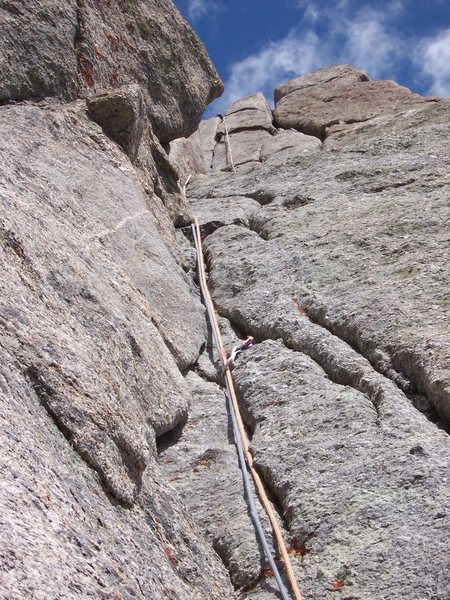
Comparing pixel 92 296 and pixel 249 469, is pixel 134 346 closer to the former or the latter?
pixel 92 296

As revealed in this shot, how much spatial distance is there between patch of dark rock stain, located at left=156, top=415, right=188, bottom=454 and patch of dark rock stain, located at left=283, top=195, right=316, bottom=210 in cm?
618

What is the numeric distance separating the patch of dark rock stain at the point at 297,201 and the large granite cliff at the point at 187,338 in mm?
44

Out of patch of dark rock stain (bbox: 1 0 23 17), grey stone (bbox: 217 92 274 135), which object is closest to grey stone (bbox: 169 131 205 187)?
grey stone (bbox: 217 92 274 135)

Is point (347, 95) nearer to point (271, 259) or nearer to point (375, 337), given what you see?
point (271, 259)

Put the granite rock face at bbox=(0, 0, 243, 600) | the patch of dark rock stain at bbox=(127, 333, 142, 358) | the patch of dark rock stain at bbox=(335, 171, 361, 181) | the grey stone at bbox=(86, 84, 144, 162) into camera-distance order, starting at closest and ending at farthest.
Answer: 1. the granite rock face at bbox=(0, 0, 243, 600)
2. the patch of dark rock stain at bbox=(127, 333, 142, 358)
3. the grey stone at bbox=(86, 84, 144, 162)
4. the patch of dark rock stain at bbox=(335, 171, 361, 181)

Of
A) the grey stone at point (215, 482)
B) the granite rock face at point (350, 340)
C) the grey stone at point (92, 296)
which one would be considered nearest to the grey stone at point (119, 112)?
the grey stone at point (92, 296)

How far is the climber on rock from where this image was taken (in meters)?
9.47

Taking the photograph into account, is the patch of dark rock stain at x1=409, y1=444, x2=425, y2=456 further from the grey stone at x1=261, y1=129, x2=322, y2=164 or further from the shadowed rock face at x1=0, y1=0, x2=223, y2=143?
the grey stone at x1=261, y1=129, x2=322, y2=164

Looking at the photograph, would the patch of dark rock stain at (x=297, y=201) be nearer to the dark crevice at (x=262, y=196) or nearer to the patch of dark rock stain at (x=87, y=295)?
the dark crevice at (x=262, y=196)

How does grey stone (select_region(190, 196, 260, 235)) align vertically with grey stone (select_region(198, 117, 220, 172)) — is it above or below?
below

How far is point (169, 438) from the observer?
8.25 metres

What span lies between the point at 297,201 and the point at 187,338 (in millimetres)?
4860

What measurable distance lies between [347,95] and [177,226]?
1011cm

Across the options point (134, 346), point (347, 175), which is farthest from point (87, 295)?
point (347, 175)
